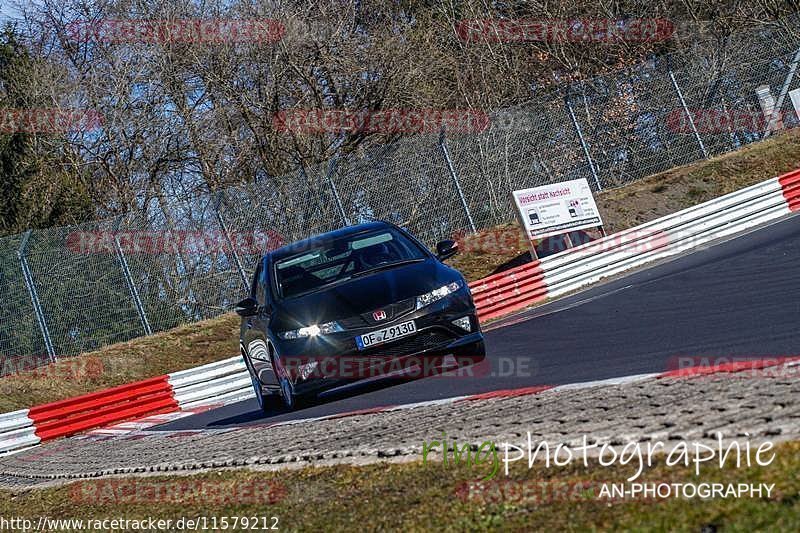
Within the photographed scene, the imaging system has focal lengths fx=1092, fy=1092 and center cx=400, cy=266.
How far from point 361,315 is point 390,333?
0.32m

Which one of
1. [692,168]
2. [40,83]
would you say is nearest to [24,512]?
[692,168]

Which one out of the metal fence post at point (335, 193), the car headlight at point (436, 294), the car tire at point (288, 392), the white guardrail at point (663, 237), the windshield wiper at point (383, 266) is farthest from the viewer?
the metal fence post at point (335, 193)

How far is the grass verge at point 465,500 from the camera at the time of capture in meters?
3.62

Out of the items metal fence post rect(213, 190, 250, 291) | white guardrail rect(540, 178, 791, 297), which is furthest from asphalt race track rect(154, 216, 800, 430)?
metal fence post rect(213, 190, 250, 291)

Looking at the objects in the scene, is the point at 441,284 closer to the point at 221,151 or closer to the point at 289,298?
the point at 289,298

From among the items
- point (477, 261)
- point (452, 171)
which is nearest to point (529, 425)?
point (452, 171)

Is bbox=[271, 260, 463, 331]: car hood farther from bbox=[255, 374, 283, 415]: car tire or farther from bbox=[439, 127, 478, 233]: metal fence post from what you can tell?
bbox=[439, 127, 478, 233]: metal fence post

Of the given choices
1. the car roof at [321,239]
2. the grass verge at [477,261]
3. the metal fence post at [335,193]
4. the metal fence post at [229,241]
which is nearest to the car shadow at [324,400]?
the car roof at [321,239]

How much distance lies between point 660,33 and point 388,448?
29.6 metres

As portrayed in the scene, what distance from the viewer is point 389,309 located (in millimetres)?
9328

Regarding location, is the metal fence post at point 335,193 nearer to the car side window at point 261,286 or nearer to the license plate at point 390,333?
the car side window at point 261,286

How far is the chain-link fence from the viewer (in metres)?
20.7

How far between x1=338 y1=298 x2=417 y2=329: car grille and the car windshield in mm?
906

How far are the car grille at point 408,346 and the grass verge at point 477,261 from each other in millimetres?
12124
